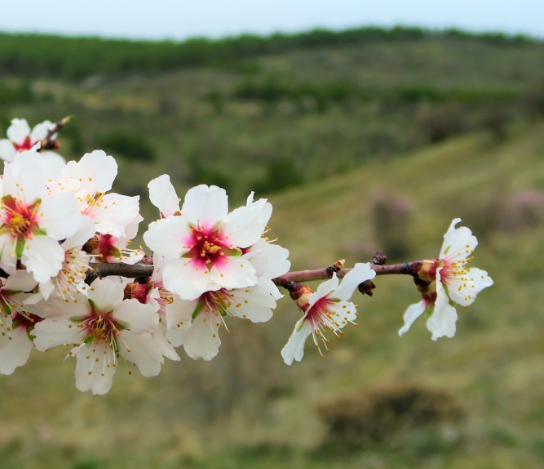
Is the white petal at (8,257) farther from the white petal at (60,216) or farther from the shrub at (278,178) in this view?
the shrub at (278,178)

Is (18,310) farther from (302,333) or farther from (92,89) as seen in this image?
(92,89)

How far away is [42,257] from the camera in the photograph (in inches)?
34.3

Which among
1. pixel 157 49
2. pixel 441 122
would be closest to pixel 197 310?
pixel 441 122

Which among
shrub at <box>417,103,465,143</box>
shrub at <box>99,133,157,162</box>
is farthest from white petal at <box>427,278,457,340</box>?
shrub at <box>417,103,465,143</box>

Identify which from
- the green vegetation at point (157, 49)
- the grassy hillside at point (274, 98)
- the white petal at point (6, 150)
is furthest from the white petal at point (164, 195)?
the green vegetation at point (157, 49)

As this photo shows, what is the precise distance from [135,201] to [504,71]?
155ft

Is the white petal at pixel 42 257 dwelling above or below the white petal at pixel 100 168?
below

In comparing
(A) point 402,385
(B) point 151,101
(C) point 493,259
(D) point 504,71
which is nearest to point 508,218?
(C) point 493,259

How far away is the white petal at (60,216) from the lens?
0.90 metres

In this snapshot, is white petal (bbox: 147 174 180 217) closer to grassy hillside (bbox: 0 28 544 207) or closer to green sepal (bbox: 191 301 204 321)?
green sepal (bbox: 191 301 204 321)

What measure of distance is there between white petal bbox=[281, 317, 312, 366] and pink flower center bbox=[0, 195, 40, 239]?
1.41 ft

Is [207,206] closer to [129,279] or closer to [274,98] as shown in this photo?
[129,279]

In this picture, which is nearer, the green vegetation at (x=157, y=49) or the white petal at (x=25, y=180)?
the white petal at (x=25, y=180)

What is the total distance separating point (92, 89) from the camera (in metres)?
37.8
